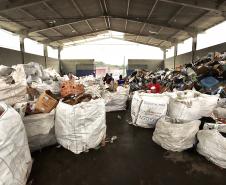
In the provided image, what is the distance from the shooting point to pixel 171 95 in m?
3.21

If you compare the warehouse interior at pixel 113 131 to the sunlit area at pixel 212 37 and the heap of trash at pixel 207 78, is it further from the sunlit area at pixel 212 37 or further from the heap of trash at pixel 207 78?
the sunlit area at pixel 212 37

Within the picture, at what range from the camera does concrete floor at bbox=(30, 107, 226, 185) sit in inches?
69.7

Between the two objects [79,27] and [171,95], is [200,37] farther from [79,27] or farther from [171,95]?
[171,95]

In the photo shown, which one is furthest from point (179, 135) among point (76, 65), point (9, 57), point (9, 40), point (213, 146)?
point (76, 65)

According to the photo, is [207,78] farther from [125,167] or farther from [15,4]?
[15,4]

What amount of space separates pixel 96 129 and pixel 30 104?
951 millimetres

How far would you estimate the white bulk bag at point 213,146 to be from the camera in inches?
76.8

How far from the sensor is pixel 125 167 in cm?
200

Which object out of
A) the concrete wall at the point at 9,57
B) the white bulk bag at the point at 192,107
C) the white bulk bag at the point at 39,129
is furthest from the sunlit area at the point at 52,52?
the white bulk bag at the point at 192,107

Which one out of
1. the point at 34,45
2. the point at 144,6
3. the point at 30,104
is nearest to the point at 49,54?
the point at 34,45

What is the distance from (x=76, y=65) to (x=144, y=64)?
5954 mm

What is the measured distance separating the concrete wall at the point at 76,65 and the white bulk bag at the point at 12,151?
1531cm

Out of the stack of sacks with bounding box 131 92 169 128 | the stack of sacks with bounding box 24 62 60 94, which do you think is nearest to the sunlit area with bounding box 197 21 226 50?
the stack of sacks with bounding box 131 92 169 128

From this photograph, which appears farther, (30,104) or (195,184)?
(30,104)
